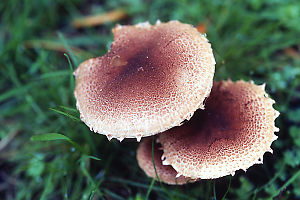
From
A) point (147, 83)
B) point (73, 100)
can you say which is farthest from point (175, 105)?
point (73, 100)

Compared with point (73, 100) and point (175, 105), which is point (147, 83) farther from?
point (73, 100)

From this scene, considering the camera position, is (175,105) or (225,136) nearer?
(175,105)

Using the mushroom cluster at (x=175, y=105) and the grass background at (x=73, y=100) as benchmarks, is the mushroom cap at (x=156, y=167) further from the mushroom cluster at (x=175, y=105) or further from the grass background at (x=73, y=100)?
the grass background at (x=73, y=100)

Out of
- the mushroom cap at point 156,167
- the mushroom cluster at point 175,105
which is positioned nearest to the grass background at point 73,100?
the mushroom cap at point 156,167

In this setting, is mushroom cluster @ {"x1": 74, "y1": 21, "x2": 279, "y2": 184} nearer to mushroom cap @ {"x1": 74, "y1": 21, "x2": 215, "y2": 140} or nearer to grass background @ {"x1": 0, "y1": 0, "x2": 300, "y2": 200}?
mushroom cap @ {"x1": 74, "y1": 21, "x2": 215, "y2": 140}

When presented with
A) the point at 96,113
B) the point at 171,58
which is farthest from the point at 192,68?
the point at 96,113

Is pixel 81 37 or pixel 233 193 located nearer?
pixel 233 193

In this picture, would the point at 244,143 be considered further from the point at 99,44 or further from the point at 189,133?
the point at 99,44
